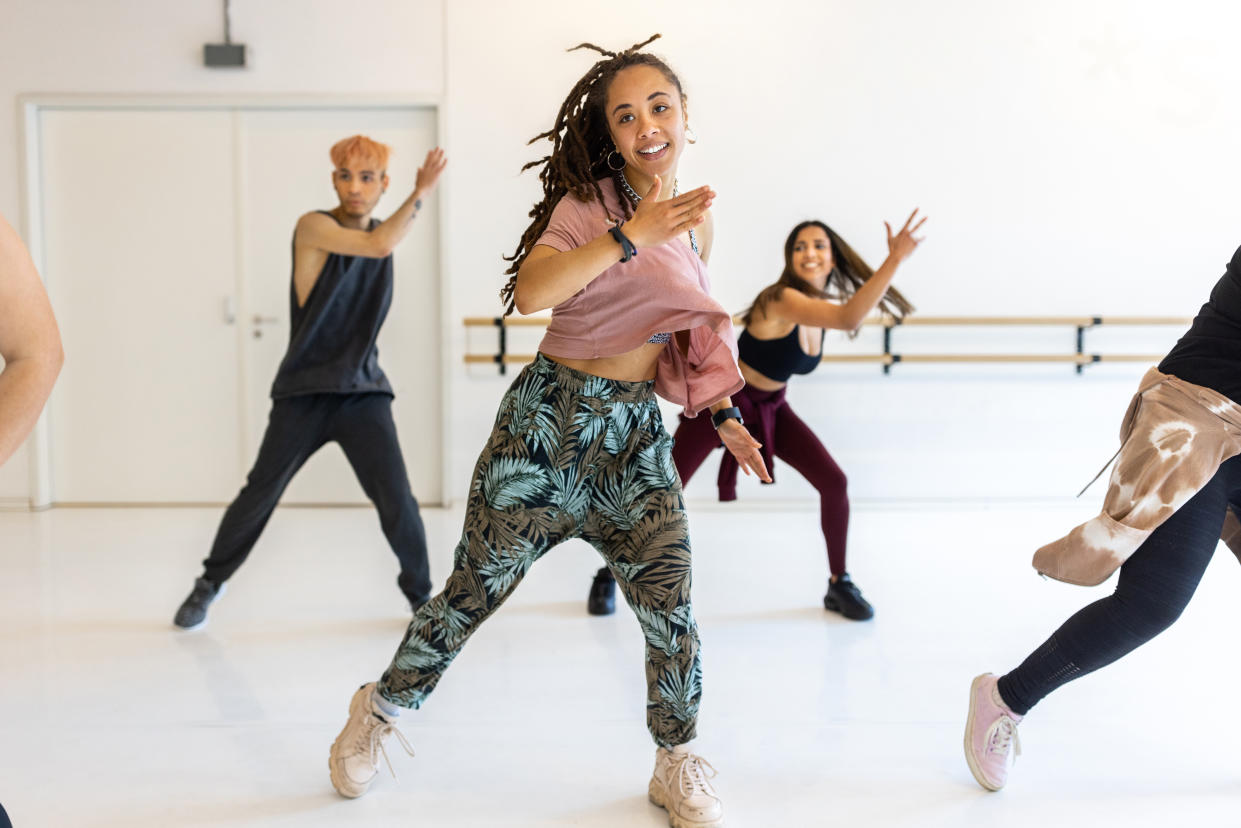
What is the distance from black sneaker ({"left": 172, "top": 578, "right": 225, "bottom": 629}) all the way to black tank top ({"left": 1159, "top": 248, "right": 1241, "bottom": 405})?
2483 millimetres

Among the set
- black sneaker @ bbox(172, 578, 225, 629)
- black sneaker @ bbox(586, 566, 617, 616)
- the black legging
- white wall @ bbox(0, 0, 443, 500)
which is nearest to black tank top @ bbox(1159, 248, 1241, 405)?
the black legging

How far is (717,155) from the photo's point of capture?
4.84 meters

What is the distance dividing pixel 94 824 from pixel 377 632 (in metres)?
1.15

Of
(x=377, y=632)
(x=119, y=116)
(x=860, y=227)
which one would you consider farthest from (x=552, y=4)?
(x=377, y=632)

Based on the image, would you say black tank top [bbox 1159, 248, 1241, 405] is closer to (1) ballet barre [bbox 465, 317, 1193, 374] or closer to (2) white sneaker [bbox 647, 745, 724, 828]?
(2) white sneaker [bbox 647, 745, 724, 828]

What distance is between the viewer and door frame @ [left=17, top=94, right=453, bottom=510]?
4.78m

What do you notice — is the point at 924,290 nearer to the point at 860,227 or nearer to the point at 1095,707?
the point at 860,227

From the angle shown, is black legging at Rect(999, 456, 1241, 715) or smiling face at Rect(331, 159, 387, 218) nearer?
black legging at Rect(999, 456, 1241, 715)

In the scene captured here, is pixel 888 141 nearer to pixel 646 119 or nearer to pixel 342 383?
pixel 342 383

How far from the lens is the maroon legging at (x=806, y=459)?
3000mm

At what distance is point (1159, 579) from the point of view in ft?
5.29

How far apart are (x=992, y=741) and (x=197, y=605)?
213cm

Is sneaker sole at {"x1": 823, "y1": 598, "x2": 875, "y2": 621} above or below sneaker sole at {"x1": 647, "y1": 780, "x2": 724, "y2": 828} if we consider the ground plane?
below

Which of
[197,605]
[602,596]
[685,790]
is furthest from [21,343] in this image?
[602,596]
